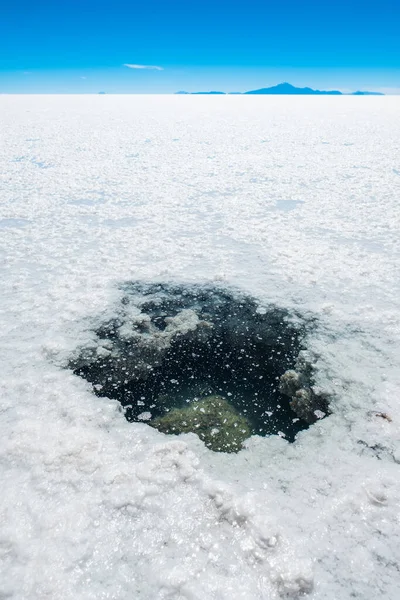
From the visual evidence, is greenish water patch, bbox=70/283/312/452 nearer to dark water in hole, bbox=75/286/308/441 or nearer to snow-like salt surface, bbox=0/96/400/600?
dark water in hole, bbox=75/286/308/441

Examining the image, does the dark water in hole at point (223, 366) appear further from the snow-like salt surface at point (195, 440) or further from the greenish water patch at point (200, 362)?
the snow-like salt surface at point (195, 440)

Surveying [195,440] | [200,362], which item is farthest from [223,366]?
[195,440]

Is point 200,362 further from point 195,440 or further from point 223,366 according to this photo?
point 195,440

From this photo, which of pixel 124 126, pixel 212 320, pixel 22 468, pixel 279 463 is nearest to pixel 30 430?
pixel 22 468

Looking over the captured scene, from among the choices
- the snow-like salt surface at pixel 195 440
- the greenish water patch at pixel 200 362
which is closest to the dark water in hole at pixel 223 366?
the greenish water patch at pixel 200 362

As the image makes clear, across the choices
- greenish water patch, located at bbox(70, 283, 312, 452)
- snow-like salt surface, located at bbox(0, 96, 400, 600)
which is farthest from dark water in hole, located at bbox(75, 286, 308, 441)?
snow-like salt surface, located at bbox(0, 96, 400, 600)
